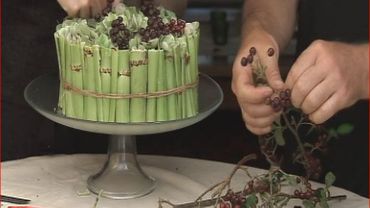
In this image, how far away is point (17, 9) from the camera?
1577 millimetres

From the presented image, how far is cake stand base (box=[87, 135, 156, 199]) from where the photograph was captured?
3.85 feet

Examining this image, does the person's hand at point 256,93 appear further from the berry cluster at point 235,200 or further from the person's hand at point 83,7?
the person's hand at point 83,7

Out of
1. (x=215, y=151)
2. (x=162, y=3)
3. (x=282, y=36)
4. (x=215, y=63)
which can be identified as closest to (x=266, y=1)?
(x=282, y=36)

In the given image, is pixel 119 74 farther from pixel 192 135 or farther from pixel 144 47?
pixel 192 135

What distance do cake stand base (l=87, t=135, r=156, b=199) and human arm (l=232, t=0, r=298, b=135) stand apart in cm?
21

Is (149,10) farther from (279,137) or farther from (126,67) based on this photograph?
(279,137)

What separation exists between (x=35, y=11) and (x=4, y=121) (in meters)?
0.26

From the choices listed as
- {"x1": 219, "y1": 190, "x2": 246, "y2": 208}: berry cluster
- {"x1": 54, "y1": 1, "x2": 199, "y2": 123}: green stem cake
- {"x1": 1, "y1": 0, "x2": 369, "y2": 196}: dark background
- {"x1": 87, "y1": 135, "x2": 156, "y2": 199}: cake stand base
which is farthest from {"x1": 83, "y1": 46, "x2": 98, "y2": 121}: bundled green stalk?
{"x1": 1, "y1": 0, "x2": 369, "y2": 196}: dark background

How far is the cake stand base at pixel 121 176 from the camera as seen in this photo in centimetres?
117

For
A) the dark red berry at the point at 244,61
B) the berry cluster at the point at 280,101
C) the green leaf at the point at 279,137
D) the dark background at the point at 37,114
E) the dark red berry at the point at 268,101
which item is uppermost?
the dark red berry at the point at 244,61

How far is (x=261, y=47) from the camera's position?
1147mm

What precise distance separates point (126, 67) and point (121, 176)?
0.23 metres

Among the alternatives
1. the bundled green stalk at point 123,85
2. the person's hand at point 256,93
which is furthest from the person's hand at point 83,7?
the person's hand at point 256,93

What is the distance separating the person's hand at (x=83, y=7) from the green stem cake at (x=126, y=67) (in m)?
0.02
